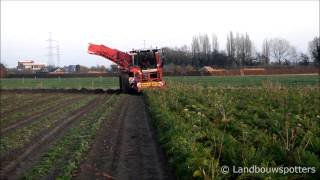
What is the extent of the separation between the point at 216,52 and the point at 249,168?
370 feet

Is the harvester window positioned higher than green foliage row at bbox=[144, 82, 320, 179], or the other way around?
the harvester window

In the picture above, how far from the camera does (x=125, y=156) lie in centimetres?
1123

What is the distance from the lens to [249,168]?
7465 mm

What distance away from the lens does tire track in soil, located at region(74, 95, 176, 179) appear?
9.38 metres

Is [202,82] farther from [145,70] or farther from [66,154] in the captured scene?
[66,154]

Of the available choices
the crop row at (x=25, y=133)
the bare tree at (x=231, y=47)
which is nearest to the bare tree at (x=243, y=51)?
the bare tree at (x=231, y=47)

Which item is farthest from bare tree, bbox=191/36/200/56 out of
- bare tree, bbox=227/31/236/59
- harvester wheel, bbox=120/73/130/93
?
harvester wheel, bbox=120/73/130/93

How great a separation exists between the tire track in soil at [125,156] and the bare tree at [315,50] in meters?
91.4

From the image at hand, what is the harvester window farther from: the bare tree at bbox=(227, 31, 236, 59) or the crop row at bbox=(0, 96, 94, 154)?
the bare tree at bbox=(227, 31, 236, 59)

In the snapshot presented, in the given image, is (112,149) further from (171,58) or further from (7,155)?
(171,58)

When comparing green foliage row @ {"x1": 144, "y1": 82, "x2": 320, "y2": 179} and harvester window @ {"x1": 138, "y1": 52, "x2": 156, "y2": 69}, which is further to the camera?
harvester window @ {"x1": 138, "y1": 52, "x2": 156, "y2": 69}

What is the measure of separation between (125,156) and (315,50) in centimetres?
10193

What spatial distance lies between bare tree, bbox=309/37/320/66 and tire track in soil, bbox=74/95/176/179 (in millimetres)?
91412

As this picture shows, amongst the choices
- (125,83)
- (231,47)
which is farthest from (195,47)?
(125,83)
